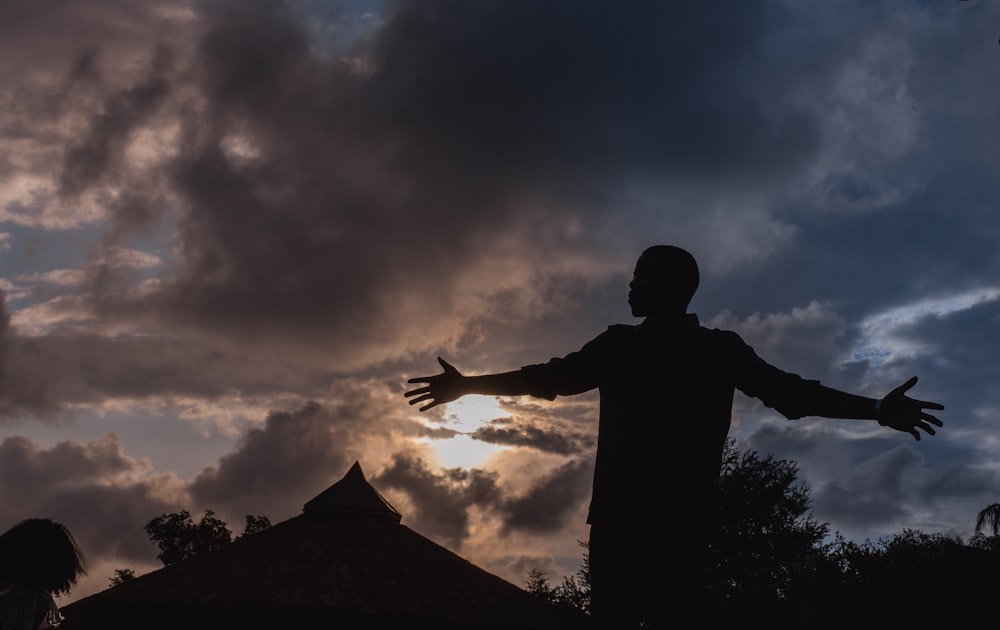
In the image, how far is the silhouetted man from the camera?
307cm

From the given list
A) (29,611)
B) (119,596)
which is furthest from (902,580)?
(29,611)

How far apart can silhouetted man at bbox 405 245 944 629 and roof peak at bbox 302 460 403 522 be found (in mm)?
22052

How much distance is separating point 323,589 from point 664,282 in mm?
17945

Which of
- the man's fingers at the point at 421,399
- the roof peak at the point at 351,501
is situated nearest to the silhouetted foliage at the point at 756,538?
the roof peak at the point at 351,501

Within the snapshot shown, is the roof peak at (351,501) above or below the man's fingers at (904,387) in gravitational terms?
above

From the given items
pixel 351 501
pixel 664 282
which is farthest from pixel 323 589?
pixel 664 282

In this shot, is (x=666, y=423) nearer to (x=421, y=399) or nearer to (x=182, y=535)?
(x=421, y=399)

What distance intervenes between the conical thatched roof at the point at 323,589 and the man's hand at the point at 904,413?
17443mm

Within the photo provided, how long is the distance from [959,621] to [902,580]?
667cm

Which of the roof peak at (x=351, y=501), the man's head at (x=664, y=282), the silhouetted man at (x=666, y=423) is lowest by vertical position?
the silhouetted man at (x=666, y=423)

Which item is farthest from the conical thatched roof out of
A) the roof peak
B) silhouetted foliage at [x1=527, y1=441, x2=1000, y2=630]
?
silhouetted foliage at [x1=527, y1=441, x2=1000, y2=630]

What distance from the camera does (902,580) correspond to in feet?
95.6

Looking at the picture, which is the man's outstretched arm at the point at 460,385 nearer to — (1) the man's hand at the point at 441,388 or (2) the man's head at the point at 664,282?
(1) the man's hand at the point at 441,388

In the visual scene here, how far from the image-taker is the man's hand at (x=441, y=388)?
13.2ft
